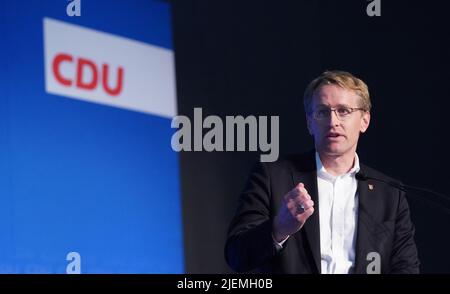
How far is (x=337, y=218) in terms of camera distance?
2.96 metres

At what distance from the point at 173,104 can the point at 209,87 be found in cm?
24

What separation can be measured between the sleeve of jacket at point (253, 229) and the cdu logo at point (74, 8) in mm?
1446

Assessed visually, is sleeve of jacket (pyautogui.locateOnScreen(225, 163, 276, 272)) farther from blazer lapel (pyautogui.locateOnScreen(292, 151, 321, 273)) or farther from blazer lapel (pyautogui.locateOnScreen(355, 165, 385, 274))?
blazer lapel (pyautogui.locateOnScreen(355, 165, 385, 274))

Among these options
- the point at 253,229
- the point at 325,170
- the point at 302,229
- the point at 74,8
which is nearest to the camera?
the point at 253,229

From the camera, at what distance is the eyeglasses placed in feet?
9.82

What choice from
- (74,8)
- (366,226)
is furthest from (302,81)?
(366,226)

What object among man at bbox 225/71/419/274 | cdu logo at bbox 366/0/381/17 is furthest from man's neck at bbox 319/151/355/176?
cdu logo at bbox 366/0/381/17

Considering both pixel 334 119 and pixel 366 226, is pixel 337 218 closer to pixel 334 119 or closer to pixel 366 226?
pixel 366 226

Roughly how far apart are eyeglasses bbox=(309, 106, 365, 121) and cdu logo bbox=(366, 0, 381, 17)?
1.49 meters

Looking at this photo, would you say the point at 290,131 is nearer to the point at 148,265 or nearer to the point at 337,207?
the point at 148,265

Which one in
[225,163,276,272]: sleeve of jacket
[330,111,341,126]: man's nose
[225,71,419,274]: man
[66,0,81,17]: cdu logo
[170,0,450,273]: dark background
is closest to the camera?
[225,163,276,272]: sleeve of jacket

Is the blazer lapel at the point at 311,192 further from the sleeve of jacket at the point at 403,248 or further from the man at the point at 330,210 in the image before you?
the sleeve of jacket at the point at 403,248

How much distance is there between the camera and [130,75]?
4078 mm

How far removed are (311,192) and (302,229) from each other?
19 centimetres
